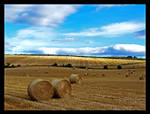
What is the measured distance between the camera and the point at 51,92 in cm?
1101

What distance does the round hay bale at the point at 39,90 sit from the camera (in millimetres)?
10475

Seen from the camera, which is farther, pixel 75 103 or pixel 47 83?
pixel 47 83

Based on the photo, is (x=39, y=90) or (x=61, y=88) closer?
(x=39, y=90)

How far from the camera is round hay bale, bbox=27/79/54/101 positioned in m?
10.5

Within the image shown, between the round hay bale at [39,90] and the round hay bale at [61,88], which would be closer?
the round hay bale at [39,90]

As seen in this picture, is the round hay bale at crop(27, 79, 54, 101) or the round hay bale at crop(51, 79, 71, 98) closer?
the round hay bale at crop(27, 79, 54, 101)

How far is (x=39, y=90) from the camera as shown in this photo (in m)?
10.6
